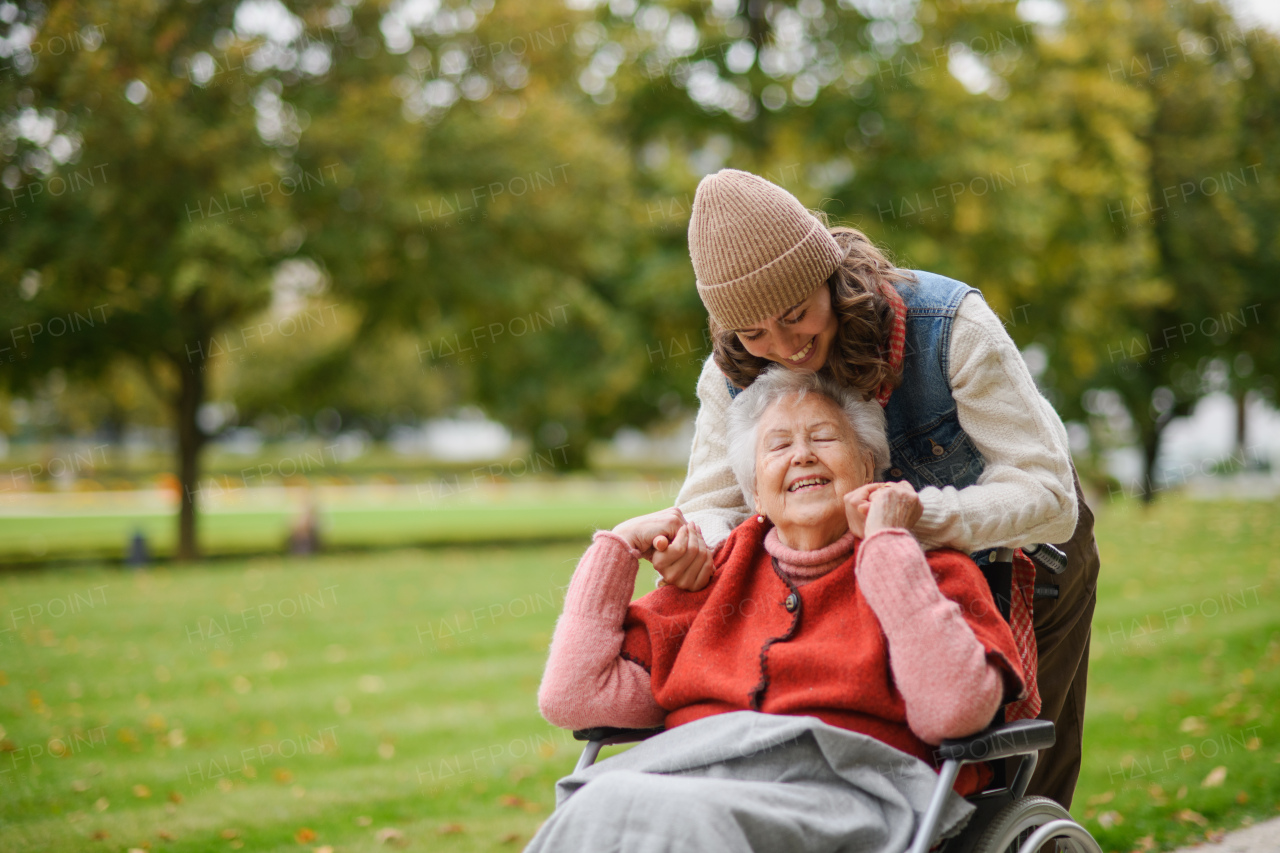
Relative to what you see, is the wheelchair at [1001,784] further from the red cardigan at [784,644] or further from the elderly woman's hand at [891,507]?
the elderly woman's hand at [891,507]

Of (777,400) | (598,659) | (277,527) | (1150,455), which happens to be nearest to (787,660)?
(598,659)

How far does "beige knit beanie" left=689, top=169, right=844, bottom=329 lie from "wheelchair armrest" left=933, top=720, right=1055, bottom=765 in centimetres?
97

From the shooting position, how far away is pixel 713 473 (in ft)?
9.54

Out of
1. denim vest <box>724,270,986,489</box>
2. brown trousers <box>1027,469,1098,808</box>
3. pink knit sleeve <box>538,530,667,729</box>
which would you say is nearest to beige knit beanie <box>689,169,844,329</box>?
denim vest <box>724,270,986,489</box>

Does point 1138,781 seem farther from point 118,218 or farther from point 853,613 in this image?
point 118,218

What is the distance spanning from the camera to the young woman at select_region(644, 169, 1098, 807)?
229cm

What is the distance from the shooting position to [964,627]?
7.09ft

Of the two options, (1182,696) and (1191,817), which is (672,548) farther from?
(1182,696)

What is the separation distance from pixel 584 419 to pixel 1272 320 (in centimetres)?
1467

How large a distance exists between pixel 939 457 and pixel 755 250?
2.39 ft

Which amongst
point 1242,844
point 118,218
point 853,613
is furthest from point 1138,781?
point 118,218

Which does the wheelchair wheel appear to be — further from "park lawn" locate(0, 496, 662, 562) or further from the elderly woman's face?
"park lawn" locate(0, 496, 662, 562)

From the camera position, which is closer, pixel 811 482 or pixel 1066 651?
pixel 811 482

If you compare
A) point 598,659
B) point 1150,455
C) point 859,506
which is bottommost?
point 1150,455
